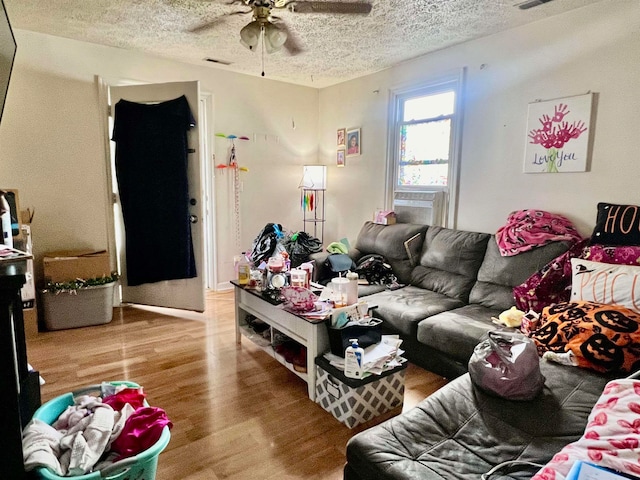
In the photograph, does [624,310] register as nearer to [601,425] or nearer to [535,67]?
[601,425]

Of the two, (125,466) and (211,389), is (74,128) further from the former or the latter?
(125,466)

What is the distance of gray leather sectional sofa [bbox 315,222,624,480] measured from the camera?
132 centimetres

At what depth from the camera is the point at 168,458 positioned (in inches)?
71.6

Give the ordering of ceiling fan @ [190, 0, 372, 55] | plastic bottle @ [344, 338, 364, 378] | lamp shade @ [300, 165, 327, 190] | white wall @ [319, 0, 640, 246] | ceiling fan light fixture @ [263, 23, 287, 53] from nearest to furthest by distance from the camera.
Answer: plastic bottle @ [344, 338, 364, 378]
ceiling fan @ [190, 0, 372, 55]
ceiling fan light fixture @ [263, 23, 287, 53]
white wall @ [319, 0, 640, 246]
lamp shade @ [300, 165, 327, 190]

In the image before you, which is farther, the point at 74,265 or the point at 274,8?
the point at 74,265

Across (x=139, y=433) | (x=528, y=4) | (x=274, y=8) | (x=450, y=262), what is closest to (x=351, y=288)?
(x=450, y=262)

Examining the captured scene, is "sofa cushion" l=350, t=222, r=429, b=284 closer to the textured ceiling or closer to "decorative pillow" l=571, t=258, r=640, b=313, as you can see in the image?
"decorative pillow" l=571, t=258, r=640, b=313

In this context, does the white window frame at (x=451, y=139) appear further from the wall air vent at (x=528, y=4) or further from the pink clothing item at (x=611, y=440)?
the pink clothing item at (x=611, y=440)

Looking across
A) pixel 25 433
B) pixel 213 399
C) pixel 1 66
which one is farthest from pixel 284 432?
pixel 1 66

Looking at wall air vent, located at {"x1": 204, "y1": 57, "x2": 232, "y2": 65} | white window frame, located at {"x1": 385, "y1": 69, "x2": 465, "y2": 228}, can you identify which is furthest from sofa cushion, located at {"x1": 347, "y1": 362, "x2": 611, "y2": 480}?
wall air vent, located at {"x1": 204, "y1": 57, "x2": 232, "y2": 65}

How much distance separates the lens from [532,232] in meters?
2.74

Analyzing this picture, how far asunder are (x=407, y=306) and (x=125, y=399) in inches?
72.7

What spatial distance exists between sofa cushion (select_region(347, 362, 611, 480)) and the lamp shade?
341 cm

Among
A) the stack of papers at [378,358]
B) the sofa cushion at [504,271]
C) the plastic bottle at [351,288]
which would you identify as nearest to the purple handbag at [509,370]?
the stack of papers at [378,358]
